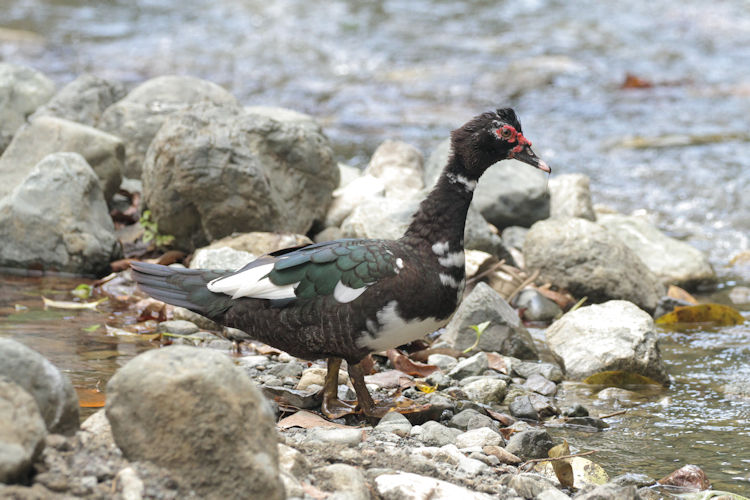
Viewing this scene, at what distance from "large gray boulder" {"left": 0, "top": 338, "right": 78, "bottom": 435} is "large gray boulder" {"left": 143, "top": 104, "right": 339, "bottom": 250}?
3.57 m

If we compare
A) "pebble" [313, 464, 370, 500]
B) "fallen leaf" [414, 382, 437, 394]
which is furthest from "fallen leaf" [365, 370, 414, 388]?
"pebble" [313, 464, 370, 500]

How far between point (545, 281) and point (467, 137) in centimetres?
254

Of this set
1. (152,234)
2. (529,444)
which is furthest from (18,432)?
(152,234)

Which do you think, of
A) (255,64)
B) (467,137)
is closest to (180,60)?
(255,64)

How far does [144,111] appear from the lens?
313 inches

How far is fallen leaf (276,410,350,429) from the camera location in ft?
13.0

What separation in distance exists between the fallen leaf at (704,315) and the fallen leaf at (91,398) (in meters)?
3.98

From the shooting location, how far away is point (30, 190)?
6336mm

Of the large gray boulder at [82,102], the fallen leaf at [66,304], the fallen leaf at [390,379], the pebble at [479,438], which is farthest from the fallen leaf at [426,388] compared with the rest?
the large gray boulder at [82,102]

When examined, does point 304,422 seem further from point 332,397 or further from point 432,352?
point 432,352

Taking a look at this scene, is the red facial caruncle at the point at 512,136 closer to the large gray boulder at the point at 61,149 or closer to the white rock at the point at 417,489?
the white rock at the point at 417,489

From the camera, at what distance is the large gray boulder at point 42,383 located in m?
2.68

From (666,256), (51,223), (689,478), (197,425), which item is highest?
(197,425)

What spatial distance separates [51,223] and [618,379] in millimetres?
3917
